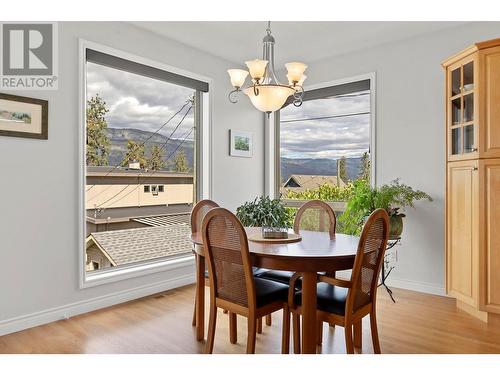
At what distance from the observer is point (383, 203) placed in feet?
11.7

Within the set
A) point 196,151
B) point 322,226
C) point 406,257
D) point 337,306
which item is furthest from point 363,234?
point 196,151

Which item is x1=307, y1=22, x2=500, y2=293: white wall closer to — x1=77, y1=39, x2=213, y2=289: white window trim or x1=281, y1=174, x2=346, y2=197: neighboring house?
x1=281, y1=174, x2=346, y2=197: neighboring house

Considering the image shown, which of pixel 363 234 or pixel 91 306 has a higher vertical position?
pixel 363 234

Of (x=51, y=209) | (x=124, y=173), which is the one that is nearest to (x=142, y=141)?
(x=124, y=173)

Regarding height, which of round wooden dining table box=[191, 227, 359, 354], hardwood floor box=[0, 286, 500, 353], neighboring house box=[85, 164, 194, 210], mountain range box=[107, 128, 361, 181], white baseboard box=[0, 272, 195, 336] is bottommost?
hardwood floor box=[0, 286, 500, 353]

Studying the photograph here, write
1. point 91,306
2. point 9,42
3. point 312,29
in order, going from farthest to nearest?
point 312,29
point 91,306
point 9,42

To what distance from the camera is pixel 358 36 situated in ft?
12.7

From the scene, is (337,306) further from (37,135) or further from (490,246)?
(37,135)

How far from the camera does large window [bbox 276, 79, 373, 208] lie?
441cm

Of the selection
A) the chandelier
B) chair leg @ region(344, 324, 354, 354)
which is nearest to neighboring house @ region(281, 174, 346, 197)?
the chandelier

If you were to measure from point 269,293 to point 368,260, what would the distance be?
61cm

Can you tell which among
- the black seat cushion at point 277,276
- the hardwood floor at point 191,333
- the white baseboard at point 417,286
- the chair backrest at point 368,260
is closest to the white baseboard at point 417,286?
the white baseboard at point 417,286

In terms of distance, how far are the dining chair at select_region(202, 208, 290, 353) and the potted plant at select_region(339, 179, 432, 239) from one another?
160 cm
